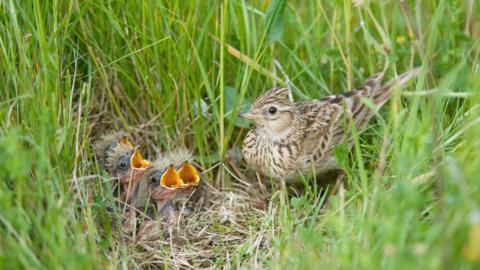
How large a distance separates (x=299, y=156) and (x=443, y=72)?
3.92ft

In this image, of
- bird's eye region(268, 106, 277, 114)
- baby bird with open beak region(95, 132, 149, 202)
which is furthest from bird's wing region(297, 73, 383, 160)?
baby bird with open beak region(95, 132, 149, 202)

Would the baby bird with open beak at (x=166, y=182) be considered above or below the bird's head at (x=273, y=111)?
below

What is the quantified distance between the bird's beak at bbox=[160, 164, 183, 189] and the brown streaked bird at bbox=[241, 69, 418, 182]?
496 millimetres

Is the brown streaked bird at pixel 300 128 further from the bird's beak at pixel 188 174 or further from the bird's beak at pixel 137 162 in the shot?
the bird's beak at pixel 137 162

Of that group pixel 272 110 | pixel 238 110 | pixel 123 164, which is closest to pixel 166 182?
pixel 123 164

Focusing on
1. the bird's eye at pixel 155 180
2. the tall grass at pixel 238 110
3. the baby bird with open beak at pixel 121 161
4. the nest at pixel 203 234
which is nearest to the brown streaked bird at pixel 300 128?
the tall grass at pixel 238 110

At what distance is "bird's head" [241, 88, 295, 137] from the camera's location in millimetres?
4645

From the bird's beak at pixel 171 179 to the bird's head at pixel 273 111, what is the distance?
0.56 meters

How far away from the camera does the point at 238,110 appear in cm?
480

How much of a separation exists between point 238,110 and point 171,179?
0.63 meters

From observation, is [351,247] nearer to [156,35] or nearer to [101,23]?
[156,35]

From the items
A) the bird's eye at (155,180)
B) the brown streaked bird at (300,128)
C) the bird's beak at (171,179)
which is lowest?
the bird's eye at (155,180)

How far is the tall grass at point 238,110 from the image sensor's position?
10.6ft

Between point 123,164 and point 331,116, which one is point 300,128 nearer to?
point 331,116
